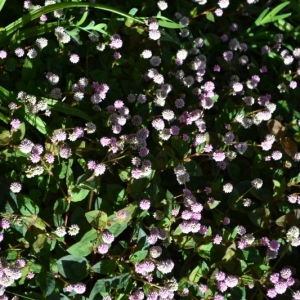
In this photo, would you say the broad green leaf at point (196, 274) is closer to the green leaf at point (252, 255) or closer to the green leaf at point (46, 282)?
the green leaf at point (252, 255)

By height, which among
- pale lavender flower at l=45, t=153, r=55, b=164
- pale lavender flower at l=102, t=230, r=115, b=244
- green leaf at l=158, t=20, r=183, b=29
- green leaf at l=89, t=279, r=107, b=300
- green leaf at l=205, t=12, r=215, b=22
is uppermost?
green leaf at l=158, t=20, r=183, b=29

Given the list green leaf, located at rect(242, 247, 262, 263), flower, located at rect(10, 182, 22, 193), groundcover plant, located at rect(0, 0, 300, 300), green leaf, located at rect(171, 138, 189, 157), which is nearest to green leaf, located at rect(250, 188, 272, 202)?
groundcover plant, located at rect(0, 0, 300, 300)

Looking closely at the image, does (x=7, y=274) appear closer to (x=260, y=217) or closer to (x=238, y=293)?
(x=238, y=293)

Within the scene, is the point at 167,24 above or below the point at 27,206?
above

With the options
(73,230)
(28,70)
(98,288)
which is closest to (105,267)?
(98,288)

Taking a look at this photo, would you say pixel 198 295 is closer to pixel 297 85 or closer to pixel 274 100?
pixel 274 100

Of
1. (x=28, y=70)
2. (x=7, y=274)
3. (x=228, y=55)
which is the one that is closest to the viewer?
(x=7, y=274)

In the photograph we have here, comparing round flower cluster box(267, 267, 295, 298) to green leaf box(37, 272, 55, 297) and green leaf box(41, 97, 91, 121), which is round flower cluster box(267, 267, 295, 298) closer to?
green leaf box(37, 272, 55, 297)
